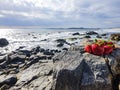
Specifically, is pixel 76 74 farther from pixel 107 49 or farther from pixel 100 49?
pixel 107 49

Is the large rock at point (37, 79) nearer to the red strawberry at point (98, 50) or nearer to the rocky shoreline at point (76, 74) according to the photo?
the rocky shoreline at point (76, 74)

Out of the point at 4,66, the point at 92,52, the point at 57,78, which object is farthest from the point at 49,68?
the point at 4,66

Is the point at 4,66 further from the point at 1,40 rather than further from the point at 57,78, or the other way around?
the point at 1,40

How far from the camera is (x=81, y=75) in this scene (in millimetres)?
8859

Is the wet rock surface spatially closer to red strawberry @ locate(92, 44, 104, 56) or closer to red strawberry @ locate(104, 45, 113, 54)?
red strawberry @ locate(104, 45, 113, 54)

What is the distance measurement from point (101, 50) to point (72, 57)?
4.35 ft

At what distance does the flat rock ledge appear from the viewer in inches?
337

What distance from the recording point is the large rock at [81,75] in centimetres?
855

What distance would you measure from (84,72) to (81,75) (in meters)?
0.23

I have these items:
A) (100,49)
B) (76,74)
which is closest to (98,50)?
(100,49)

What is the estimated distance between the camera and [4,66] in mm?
19719

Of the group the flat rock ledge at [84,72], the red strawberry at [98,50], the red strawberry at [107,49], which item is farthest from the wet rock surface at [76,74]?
the red strawberry at [98,50]

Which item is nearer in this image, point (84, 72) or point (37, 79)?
point (84, 72)

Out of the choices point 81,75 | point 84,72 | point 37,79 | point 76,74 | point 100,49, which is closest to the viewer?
point 76,74
